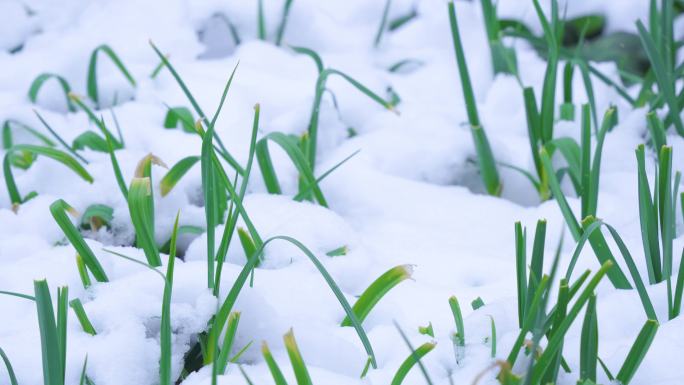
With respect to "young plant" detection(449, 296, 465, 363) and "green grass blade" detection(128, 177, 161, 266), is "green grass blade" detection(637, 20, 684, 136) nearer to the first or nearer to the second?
"young plant" detection(449, 296, 465, 363)

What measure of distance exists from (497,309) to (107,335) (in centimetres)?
46

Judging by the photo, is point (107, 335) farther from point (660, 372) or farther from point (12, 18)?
point (12, 18)

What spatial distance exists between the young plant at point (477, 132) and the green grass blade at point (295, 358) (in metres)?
0.67

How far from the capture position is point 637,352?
749mm

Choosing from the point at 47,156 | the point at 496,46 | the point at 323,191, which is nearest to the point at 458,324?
the point at 323,191

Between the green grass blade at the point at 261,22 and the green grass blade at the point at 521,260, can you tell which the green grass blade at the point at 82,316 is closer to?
the green grass blade at the point at 521,260

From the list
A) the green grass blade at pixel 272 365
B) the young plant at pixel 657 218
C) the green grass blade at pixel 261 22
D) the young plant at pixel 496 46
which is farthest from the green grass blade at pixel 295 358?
the green grass blade at pixel 261 22

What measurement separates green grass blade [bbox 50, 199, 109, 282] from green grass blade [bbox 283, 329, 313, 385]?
0.34 m

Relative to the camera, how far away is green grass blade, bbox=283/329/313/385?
27.4 inches

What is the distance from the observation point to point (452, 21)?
1256 millimetres

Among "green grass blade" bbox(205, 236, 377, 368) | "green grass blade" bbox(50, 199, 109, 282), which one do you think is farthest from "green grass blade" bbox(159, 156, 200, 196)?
"green grass blade" bbox(205, 236, 377, 368)

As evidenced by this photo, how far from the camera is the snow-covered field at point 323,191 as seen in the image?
0.87m

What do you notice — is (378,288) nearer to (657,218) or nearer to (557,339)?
(557,339)

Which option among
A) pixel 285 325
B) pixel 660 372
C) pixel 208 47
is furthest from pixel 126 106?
pixel 660 372
